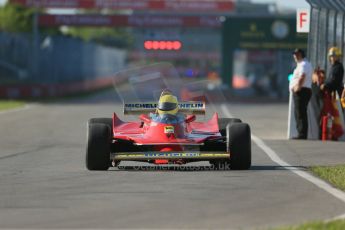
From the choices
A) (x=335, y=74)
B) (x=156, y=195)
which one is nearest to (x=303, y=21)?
(x=335, y=74)

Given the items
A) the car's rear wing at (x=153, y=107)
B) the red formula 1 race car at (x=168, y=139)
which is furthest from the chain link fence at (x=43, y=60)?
the red formula 1 race car at (x=168, y=139)

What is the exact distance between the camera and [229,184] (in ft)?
40.5

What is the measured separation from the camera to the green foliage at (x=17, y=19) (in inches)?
3460

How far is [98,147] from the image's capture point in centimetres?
1388

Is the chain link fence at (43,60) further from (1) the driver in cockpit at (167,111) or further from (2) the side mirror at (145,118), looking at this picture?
(1) the driver in cockpit at (167,111)

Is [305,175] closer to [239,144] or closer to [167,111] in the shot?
[239,144]

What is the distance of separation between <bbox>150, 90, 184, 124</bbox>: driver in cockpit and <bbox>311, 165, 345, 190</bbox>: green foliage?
6.07ft

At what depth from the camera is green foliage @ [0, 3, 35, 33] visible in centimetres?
8788

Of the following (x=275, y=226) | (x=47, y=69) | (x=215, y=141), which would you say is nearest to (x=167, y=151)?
(x=215, y=141)

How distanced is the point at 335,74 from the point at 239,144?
313 inches

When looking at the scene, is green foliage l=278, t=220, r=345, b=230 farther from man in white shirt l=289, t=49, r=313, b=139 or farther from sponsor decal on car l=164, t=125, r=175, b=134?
man in white shirt l=289, t=49, r=313, b=139

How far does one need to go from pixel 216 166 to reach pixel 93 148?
5.76 feet

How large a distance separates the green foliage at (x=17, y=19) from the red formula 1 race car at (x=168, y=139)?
73281mm

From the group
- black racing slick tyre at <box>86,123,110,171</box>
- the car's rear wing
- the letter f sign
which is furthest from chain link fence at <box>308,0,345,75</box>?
black racing slick tyre at <box>86,123,110,171</box>
